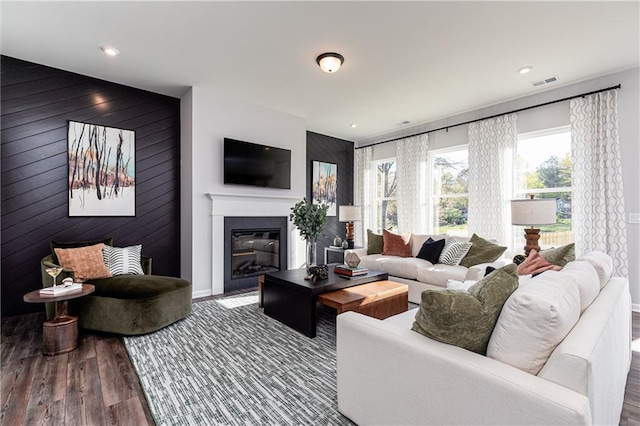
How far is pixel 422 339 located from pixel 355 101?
389cm

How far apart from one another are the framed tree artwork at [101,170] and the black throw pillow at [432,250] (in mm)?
3954

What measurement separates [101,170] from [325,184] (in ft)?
12.3

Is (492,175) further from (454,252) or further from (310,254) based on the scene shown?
(310,254)

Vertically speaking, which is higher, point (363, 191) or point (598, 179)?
point (363, 191)

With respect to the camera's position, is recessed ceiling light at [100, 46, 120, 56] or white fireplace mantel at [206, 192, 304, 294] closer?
recessed ceiling light at [100, 46, 120, 56]

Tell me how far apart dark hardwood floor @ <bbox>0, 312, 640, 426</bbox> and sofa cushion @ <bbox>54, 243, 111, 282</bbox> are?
2.06 feet

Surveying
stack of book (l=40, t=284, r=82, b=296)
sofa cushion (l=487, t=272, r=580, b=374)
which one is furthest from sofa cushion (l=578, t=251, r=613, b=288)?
stack of book (l=40, t=284, r=82, b=296)

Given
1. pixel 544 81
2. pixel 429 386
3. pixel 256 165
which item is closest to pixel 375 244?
pixel 256 165

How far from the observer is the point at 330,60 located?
10.3 feet

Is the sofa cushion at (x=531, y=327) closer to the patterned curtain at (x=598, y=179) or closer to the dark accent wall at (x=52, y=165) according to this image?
the patterned curtain at (x=598, y=179)

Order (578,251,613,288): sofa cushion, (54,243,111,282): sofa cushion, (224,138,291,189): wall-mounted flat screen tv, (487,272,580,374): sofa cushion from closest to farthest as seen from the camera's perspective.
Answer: (487,272,580,374): sofa cushion
(578,251,613,288): sofa cushion
(54,243,111,282): sofa cushion
(224,138,291,189): wall-mounted flat screen tv

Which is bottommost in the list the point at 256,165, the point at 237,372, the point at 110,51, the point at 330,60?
the point at 237,372

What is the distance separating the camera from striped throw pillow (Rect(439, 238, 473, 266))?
384cm

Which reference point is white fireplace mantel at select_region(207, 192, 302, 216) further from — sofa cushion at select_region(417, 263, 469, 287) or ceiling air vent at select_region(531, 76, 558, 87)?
ceiling air vent at select_region(531, 76, 558, 87)
